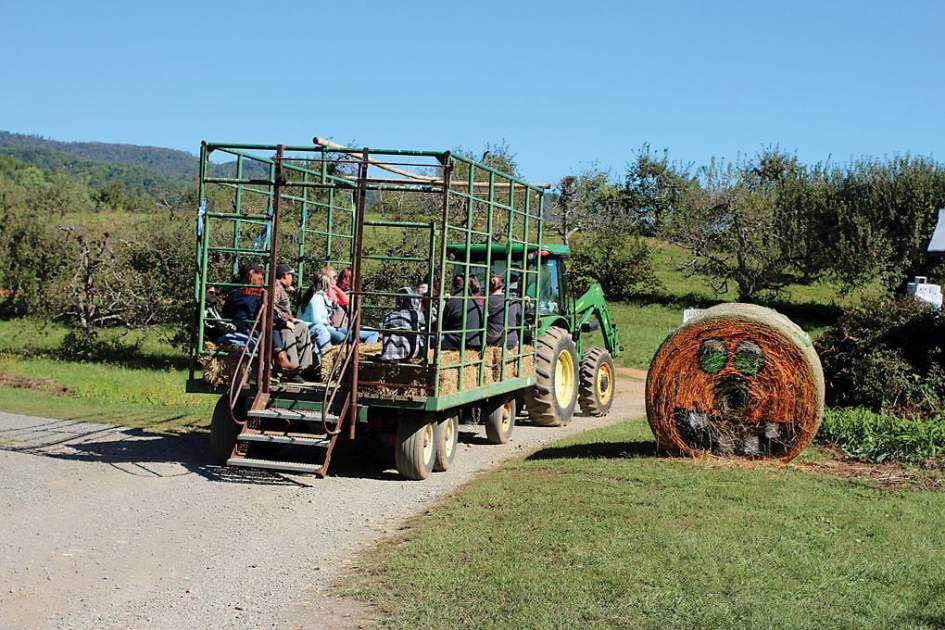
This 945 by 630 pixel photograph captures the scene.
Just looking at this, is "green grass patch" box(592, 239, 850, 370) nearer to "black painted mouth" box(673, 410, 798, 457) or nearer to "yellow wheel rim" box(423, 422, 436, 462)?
"black painted mouth" box(673, 410, 798, 457)

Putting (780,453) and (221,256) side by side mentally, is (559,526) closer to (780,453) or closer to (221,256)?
(780,453)

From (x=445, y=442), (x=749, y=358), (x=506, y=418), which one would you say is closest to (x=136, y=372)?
(x=506, y=418)

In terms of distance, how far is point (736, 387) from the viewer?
1078 centimetres

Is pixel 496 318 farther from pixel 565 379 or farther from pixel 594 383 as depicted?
pixel 594 383

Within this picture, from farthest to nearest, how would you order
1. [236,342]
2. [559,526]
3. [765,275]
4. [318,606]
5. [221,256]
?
[765,275]
[221,256]
[236,342]
[559,526]
[318,606]

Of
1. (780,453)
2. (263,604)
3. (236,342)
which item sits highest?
(236,342)

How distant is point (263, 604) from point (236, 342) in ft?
16.2

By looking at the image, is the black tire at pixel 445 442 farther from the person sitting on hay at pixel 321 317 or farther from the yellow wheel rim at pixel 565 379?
the yellow wheel rim at pixel 565 379

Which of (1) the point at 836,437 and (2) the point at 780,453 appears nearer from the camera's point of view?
(2) the point at 780,453

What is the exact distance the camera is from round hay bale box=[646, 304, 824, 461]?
34.8 feet

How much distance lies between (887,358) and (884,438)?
9.75 feet

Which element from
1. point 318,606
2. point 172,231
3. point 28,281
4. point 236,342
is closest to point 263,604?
point 318,606

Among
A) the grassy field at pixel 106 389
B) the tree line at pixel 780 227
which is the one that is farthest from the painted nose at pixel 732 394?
the tree line at pixel 780 227

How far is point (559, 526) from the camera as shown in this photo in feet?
27.5
